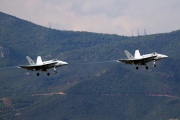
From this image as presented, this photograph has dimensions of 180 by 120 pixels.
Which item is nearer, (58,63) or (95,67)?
(58,63)

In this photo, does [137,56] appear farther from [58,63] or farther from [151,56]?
[58,63]

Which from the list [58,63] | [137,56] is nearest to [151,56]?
[137,56]

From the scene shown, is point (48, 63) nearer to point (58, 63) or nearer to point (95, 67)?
point (58, 63)

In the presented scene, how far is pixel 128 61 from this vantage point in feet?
551

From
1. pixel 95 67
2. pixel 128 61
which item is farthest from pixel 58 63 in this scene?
pixel 95 67

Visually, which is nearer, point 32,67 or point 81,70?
point 32,67

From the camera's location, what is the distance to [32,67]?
561 ft

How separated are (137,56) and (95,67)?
2823 cm

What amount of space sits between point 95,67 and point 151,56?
3223 cm

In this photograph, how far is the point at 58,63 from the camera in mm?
171125

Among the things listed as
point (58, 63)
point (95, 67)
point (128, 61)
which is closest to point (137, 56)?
point (128, 61)

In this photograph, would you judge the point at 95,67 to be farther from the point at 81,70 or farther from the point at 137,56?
the point at 137,56

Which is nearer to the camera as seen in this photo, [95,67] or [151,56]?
[151,56]

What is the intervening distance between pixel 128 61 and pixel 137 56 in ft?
12.5
